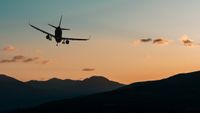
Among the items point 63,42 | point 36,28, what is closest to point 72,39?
point 63,42

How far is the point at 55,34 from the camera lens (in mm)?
118375

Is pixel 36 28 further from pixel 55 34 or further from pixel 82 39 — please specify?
pixel 82 39

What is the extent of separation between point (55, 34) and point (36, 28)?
5.33 meters

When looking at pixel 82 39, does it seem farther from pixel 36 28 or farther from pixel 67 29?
pixel 36 28

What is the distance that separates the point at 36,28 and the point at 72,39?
11.4m

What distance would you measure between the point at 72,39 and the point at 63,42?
96.5 inches

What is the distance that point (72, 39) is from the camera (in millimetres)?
113625

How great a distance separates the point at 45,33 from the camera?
115625 mm

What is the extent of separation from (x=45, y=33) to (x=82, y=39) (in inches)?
409

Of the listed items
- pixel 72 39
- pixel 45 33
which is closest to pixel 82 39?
Answer: pixel 72 39

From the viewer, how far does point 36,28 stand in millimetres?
118125

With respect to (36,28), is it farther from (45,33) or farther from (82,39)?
(82,39)

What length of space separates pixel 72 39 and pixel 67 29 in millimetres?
2889

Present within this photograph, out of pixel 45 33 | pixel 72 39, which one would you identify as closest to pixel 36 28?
pixel 45 33
